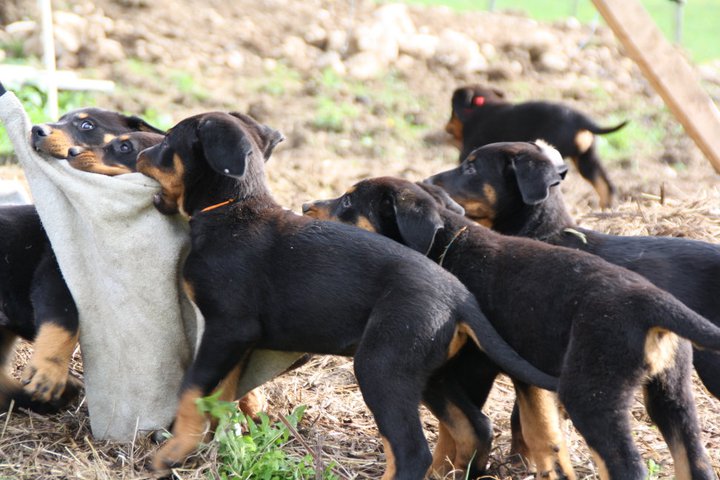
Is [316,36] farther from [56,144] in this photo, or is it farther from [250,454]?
[250,454]

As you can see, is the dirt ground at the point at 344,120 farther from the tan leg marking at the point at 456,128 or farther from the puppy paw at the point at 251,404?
the tan leg marking at the point at 456,128

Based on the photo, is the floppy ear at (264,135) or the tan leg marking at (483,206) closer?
the floppy ear at (264,135)

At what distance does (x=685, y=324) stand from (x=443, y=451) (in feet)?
4.92

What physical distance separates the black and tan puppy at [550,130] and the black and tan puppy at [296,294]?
5.44 meters

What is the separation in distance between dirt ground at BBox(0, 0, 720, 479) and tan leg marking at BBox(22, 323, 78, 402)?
9.9 inches

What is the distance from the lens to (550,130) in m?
10.1

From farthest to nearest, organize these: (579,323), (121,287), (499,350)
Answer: (121,287)
(499,350)
(579,323)

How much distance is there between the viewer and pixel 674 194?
9.96 meters

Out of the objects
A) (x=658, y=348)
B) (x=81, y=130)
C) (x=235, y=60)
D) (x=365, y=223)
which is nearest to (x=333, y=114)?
(x=235, y=60)

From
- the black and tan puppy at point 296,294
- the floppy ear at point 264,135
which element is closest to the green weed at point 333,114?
the floppy ear at point 264,135

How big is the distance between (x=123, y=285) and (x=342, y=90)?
983cm

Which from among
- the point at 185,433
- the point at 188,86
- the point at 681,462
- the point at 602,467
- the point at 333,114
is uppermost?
the point at 602,467

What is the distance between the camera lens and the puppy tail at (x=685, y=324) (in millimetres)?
3893

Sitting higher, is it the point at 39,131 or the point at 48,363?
the point at 39,131
